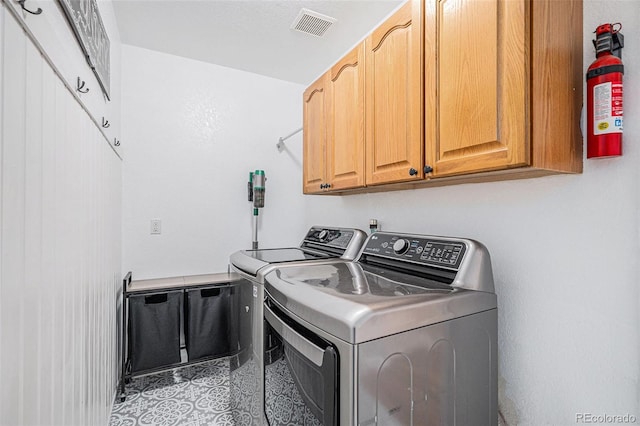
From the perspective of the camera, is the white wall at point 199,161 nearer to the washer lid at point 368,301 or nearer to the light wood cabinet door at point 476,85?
the washer lid at point 368,301

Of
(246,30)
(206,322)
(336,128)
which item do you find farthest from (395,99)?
(206,322)

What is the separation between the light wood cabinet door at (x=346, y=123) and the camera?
1601 mm

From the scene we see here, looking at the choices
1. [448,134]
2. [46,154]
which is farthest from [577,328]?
[46,154]

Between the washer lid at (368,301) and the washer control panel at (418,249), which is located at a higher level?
the washer control panel at (418,249)

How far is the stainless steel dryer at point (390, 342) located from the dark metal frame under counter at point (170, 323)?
1074 millimetres

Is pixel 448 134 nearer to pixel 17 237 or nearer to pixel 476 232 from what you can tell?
pixel 476 232

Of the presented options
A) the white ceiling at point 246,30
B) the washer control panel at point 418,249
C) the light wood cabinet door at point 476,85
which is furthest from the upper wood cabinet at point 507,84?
the white ceiling at point 246,30

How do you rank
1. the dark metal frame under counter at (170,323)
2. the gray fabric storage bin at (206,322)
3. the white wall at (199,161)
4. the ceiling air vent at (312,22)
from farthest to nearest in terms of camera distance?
the white wall at (199,161) < the gray fabric storage bin at (206,322) < the dark metal frame under counter at (170,323) < the ceiling air vent at (312,22)

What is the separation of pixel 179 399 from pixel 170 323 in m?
0.50

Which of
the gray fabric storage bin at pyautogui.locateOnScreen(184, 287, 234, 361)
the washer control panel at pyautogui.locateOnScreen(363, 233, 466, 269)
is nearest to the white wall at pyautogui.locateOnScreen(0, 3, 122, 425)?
the gray fabric storage bin at pyautogui.locateOnScreen(184, 287, 234, 361)

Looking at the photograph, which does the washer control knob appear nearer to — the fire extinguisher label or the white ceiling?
the fire extinguisher label

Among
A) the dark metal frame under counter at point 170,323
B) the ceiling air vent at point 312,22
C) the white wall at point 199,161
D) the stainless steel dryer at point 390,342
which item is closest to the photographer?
the stainless steel dryer at point 390,342

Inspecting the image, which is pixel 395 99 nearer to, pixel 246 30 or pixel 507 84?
pixel 507 84

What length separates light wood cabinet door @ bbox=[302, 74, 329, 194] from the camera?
6.34 feet
